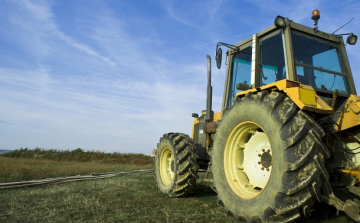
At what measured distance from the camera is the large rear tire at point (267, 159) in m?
2.66

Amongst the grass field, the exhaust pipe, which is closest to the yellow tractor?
the grass field

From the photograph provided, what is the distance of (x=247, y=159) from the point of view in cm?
373

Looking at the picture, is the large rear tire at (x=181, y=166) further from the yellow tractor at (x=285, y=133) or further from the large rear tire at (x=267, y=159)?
the large rear tire at (x=267, y=159)

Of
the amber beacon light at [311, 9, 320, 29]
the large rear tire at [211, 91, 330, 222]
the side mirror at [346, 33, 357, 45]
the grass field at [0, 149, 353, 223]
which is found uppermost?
the amber beacon light at [311, 9, 320, 29]

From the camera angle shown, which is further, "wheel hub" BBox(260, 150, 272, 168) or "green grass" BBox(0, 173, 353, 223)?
"green grass" BBox(0, 173, 353, 223)

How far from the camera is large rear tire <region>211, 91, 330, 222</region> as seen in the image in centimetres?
266

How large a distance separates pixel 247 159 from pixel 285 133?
102 centimetres

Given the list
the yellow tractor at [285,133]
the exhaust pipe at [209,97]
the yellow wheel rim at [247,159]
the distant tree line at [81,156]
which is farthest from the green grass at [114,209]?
the distant tree line at [81,156]

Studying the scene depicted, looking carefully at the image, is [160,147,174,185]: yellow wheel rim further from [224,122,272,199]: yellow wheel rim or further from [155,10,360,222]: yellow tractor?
[224,122,272,199]: yellow wheel rim

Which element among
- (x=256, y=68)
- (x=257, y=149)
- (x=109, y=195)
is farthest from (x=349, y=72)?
(x=109, y=195)

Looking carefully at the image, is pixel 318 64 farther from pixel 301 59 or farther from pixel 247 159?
pixel 247 159

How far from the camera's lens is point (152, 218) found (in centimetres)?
360

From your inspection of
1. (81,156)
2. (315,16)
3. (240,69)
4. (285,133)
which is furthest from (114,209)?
(81,156)

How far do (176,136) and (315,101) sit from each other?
3195mm
